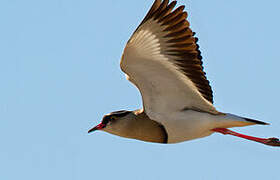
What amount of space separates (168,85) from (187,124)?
744 mm

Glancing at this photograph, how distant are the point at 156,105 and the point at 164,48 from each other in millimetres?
1190

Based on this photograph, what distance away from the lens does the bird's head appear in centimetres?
1120

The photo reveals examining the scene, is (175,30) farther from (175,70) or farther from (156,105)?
(156,105)

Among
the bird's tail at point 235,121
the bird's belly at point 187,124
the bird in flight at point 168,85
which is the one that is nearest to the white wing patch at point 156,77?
the bird in flight at point 168,85

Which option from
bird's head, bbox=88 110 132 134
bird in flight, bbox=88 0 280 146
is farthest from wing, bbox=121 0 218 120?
bird's head, bbox=88 110 132 134

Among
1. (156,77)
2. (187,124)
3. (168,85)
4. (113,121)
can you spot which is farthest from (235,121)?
(113,121)

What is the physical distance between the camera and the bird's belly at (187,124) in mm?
10562

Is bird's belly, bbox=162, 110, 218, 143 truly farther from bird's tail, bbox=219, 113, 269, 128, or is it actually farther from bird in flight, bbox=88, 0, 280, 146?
bird's tail, bbox=219, 113, 269, 128

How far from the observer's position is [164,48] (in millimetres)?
9969

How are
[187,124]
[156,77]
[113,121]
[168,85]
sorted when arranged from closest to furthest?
[156,77] → [168,85] → [187,124] → [113,121]

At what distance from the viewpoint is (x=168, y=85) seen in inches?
412

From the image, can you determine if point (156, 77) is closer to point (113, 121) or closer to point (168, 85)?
point (168, 85)

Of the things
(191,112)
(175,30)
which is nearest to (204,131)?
(191,112)

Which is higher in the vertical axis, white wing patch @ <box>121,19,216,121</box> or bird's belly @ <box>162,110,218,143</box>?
white wing patch @ <box>121,19,216,121</box>
